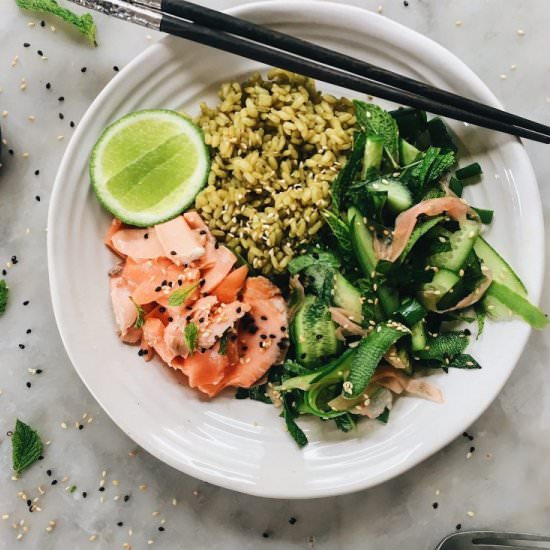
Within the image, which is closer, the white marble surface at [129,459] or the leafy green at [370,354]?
the leafy green at [370,354]

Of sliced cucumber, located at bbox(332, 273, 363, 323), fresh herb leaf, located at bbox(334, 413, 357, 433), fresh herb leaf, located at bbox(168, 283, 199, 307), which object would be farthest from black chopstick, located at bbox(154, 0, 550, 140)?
fresh herb leaf, located at bbox(334, 413, 357, 433)

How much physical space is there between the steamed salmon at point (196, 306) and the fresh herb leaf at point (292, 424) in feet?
0.43

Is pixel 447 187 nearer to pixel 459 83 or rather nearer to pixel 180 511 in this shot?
pixel 459 83

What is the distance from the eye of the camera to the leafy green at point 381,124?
2.13 metres

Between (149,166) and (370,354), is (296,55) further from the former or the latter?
(370,354)

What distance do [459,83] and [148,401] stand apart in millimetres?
1503

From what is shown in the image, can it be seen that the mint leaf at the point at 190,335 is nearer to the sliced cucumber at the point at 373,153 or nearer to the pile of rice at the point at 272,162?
the pile of rice at the point at 272,162

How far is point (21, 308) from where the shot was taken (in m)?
2.54

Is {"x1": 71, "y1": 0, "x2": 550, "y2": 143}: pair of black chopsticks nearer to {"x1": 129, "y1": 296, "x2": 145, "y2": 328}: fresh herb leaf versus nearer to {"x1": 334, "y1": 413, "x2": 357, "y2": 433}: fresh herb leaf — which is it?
{"x1": 129, "y1": 296, "x2": 145, "y2": 328}: fresh herb leaf

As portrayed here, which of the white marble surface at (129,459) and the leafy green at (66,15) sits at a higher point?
the leafy green at (66,15)

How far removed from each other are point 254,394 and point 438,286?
2.48ft

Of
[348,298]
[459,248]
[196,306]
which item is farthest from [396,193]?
[196,306]

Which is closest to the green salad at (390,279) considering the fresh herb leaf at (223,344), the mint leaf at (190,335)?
the fresh herb leaf at (223,344)

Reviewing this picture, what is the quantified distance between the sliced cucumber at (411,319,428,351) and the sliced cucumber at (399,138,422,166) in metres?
0.55
